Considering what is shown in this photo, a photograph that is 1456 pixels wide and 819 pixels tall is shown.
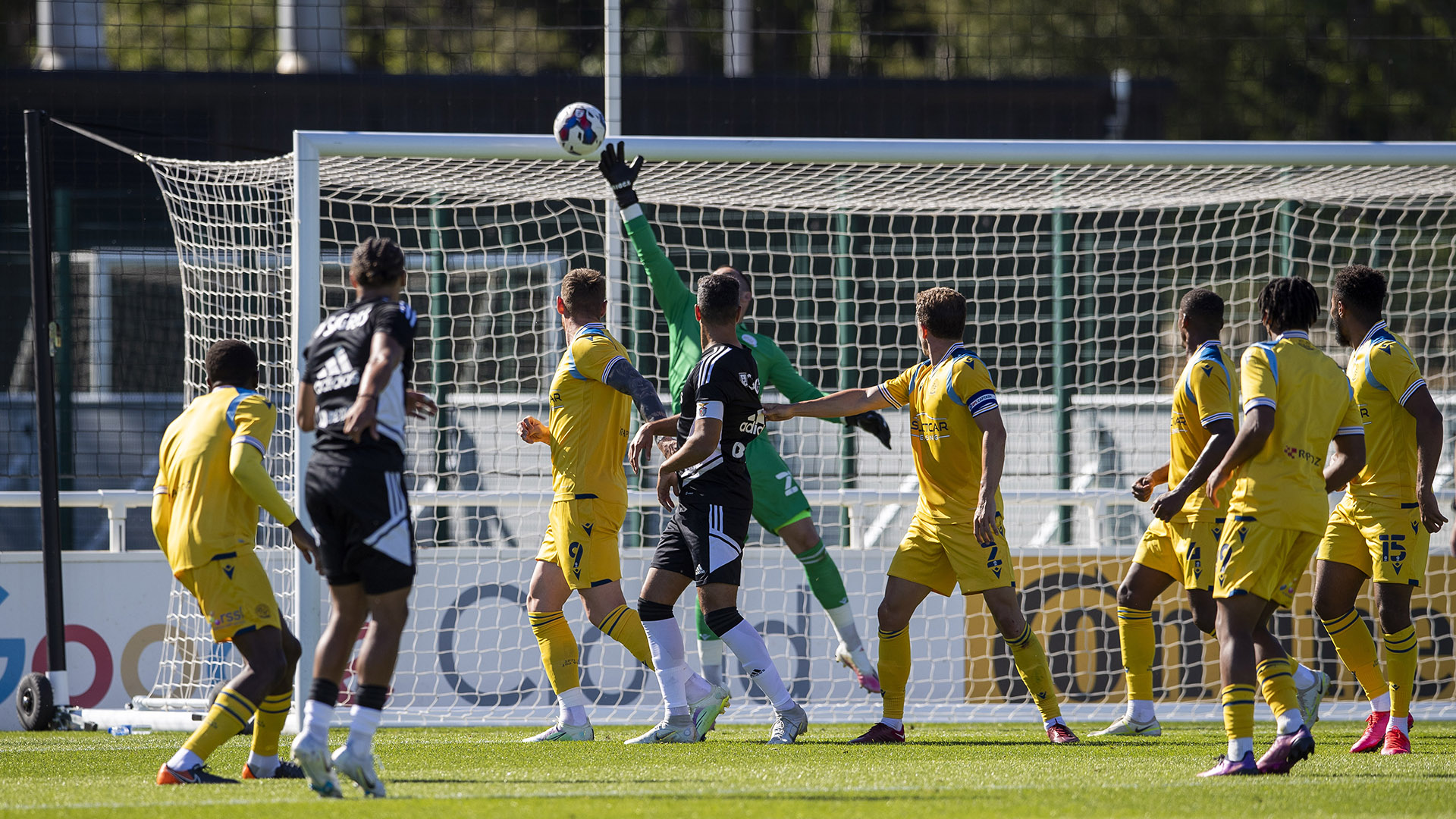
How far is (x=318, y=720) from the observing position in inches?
176

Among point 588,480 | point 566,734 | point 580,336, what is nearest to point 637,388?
point 580,336

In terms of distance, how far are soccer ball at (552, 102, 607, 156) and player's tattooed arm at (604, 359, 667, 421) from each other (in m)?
1.29

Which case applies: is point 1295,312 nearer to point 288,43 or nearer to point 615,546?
point 615,546

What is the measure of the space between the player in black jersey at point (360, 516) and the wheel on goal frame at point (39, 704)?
3981mm

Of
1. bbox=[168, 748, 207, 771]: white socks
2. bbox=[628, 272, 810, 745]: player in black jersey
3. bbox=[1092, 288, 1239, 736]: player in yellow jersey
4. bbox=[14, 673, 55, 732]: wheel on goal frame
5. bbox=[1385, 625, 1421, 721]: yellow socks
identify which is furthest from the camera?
bbox=[14, 673, 55, 732]: wheel on goal frame

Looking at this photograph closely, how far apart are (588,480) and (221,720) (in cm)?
195

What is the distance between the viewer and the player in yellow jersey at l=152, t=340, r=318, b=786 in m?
5.24

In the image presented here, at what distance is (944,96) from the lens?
44.8ft

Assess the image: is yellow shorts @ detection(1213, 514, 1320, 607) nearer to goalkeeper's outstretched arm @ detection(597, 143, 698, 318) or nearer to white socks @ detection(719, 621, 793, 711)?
white socks @ detection(719, 621, 793, 711)

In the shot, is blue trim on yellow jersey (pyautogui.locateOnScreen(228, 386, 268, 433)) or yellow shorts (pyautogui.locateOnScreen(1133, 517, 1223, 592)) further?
yellow shorts (pyautogui.locateOnScreen(1133, 517, 1223, 592))

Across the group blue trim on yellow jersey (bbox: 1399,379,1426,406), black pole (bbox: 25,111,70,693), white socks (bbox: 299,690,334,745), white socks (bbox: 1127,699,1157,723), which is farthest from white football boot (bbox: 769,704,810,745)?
black pole (bbox: 25,111,70,693)

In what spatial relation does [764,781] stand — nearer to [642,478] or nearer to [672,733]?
[672,733]

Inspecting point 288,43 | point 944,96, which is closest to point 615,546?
point 944,96

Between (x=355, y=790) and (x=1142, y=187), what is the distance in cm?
586
